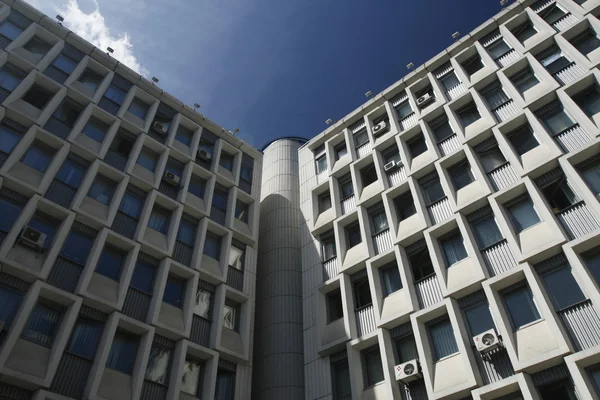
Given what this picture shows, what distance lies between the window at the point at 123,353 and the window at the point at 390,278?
414 inches

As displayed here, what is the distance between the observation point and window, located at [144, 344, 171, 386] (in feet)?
63.2

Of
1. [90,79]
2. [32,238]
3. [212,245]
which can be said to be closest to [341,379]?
[212,245]

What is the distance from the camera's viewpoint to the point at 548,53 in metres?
22.9

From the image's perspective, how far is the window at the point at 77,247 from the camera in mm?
19672

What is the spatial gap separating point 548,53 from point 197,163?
18472 mm

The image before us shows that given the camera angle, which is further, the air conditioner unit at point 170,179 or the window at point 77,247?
the air conditioner unit at point 170,179

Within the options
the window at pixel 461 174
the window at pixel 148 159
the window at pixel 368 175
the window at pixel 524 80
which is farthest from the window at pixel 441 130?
the window at pixel 148 159

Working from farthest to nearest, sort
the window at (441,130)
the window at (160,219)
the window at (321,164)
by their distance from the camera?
the window at (321,164), the window at (441,130), the window at (160,219)

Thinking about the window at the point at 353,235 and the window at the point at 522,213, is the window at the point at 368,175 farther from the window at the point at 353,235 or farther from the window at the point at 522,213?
the window at the point at 522,213

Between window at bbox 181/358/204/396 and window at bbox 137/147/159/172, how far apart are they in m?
10.2

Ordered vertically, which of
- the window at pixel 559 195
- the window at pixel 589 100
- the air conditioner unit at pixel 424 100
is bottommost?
the window at pixel 559 195

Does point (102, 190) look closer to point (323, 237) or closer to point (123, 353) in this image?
point (123, 353)

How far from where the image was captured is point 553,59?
22469 millimetres

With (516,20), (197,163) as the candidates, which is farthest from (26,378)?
→ (516,20)
